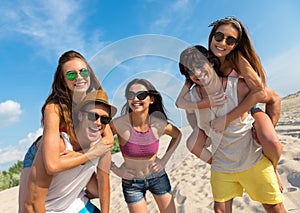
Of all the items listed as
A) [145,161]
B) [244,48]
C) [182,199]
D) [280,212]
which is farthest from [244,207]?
[244,48]

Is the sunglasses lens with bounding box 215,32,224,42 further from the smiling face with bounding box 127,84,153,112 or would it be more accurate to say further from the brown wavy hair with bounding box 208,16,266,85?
the smiling face with bounding box 127,84,153,112

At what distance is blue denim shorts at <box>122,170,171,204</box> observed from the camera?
2848 millimetres

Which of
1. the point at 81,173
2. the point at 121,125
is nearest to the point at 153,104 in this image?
the point at 121,125

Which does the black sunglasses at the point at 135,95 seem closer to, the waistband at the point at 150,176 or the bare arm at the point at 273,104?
the waistband at the point at 150,176

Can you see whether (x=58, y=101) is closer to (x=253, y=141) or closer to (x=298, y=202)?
(x=253, y=141)

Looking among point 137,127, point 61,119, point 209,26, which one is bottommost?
point 137,127

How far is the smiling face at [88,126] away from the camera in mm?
2225

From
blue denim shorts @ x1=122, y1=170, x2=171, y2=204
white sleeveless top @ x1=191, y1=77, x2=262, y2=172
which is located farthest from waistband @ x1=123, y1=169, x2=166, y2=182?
white sleeveless top @ x1=191, y1=77, x2=262, y2=172

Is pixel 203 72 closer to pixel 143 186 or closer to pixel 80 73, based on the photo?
pixel 80 73

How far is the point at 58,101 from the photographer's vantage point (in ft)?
7.09

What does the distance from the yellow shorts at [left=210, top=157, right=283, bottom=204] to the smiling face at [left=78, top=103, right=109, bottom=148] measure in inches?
44.1

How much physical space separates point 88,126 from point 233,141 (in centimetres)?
122

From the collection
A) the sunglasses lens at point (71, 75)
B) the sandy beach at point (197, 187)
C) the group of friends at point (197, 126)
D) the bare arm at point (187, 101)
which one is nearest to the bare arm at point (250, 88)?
the group of friends at point (197, 126)

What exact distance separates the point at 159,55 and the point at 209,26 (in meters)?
0.53
